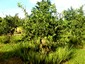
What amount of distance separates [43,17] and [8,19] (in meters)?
8.79

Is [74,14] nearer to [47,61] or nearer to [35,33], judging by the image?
[35,33]

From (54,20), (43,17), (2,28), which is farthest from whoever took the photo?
(2,28)

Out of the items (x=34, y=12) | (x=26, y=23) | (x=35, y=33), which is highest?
(x=34, y=12)

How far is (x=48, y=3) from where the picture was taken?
6.89 m

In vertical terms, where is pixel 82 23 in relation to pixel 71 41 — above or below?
above

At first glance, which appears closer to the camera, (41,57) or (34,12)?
(41,57)

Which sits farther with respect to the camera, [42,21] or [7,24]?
[7,24]

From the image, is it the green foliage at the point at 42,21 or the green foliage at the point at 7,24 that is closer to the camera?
the green foliage at the point at 42,21

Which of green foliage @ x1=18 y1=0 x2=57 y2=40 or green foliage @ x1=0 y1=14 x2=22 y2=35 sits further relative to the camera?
green foliage @ x1=0 y1=14 x2=22 y2=35

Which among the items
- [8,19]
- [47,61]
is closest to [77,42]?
[47,61]

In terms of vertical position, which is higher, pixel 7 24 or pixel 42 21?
pixel 7 24

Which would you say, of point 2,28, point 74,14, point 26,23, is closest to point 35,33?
point 26,23

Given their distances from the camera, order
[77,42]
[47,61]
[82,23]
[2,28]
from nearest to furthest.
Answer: [47,61] → [82,23] → [77,42] → [2,28]

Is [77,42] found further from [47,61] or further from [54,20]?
[47,61]
